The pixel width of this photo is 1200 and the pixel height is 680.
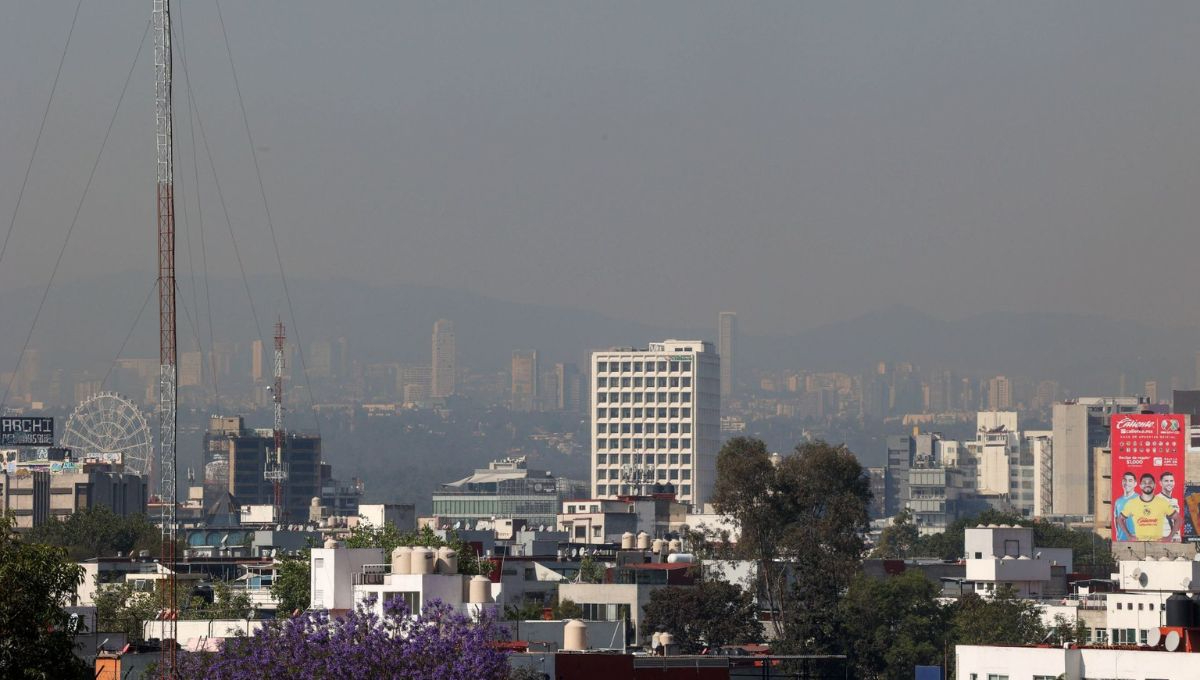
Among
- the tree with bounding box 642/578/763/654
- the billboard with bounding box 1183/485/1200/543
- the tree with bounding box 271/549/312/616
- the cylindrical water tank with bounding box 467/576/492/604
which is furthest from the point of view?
the billboard with bounding box 1183/485/1200/543

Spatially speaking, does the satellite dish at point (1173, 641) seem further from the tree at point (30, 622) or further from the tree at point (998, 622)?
the tree at point (998, 622)

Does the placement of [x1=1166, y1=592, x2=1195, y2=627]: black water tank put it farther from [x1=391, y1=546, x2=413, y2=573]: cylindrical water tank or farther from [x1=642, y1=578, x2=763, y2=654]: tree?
[x1=642, y1=578, x2=763, y2=654]: tree

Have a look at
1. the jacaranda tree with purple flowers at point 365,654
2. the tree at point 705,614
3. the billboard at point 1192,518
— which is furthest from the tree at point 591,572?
the jacaranda tree with purple flowers at point 365,654

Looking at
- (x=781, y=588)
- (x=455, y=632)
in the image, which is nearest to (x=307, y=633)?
(x=455, y=632)

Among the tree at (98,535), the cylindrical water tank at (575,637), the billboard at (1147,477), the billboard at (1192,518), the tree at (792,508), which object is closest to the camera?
the cylindrical water tank at (575,637)

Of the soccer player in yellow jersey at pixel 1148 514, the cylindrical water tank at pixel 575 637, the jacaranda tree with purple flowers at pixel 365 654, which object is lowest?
the cylindrical water tank at pixel 575 637

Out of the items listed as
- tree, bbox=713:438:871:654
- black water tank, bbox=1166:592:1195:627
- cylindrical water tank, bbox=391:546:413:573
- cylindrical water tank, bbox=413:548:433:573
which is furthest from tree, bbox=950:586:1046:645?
black water tank, bbox=1166:592:1195:627

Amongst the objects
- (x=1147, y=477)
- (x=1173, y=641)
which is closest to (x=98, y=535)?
(x=1147, y=477)
